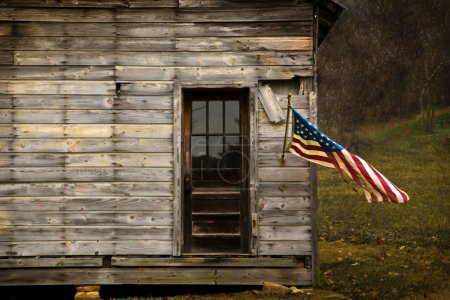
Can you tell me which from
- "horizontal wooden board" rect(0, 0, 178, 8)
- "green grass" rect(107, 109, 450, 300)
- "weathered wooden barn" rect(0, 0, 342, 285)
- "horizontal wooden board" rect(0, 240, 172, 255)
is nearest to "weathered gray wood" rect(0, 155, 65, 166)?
"weathered wooden barn" rect(0, 0, 342, 285)

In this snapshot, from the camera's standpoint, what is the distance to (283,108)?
7.16m

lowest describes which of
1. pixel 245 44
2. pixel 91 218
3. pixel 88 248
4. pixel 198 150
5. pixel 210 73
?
pixel 88 248

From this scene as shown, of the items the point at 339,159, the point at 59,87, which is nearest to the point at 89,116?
the point at 59,87

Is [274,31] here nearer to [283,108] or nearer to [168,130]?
[283,108]

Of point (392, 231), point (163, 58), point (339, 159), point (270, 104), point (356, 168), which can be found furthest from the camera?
point (392, 231)

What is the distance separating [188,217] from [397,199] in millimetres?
3067

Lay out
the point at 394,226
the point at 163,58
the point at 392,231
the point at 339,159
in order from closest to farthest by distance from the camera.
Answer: the point at 339,159
the point at 163,58
the point at 392,231
the point at 394,226

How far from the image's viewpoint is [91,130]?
7.20 m

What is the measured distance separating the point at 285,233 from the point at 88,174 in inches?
117

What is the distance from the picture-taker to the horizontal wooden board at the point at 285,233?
7.14 m

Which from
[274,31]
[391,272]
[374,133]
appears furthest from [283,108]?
[374,133]

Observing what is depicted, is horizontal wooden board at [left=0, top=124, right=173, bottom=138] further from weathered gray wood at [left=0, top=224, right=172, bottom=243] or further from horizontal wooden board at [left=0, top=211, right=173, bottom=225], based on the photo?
weathered gray wood at [left=0, top=224, right=172, bottom=243]

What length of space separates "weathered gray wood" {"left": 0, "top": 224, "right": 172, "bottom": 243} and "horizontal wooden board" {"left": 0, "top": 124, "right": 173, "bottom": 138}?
4.34 feet

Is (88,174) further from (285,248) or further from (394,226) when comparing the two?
(394,226)
